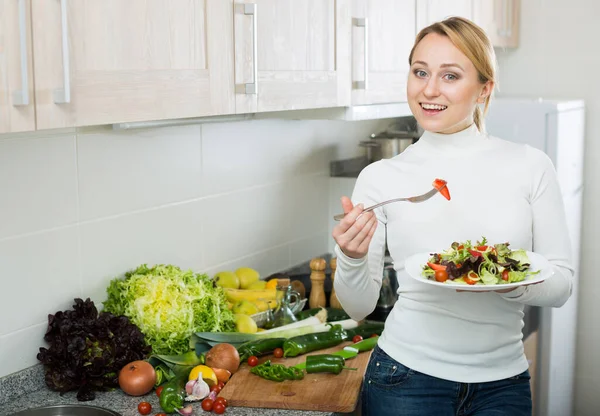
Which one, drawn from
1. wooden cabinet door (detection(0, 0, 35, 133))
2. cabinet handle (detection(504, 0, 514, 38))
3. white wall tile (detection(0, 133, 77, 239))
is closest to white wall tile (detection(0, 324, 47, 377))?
white wall tile (detection(0, 133, 77, 239))

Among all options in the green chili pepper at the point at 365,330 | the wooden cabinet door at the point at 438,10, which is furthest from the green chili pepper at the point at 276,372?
the wooden cabinet door at the point at 438,10

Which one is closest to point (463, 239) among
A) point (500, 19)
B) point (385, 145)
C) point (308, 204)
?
point (308, 204)

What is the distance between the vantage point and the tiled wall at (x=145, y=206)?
1798 millimetres

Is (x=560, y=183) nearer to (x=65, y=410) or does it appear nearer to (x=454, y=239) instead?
(x=454, y=239)

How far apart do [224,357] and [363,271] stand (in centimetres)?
45

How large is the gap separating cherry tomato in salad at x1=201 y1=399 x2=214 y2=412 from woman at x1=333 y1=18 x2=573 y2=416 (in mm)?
330

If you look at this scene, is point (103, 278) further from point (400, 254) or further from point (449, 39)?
point (449, 39)

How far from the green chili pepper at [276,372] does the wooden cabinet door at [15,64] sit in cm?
88

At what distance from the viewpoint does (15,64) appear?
1.22 m

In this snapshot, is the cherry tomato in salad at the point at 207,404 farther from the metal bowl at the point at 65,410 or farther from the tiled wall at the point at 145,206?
the tiled wall at the point at 145,206

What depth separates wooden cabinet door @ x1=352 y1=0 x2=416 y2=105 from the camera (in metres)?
2.23

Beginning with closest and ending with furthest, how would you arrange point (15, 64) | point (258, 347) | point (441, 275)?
point (15, 64), point (441, 275), point (258, 347)

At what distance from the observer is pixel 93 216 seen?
1981 millimetres

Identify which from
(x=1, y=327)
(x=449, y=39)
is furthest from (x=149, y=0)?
(x=1, y=327)
